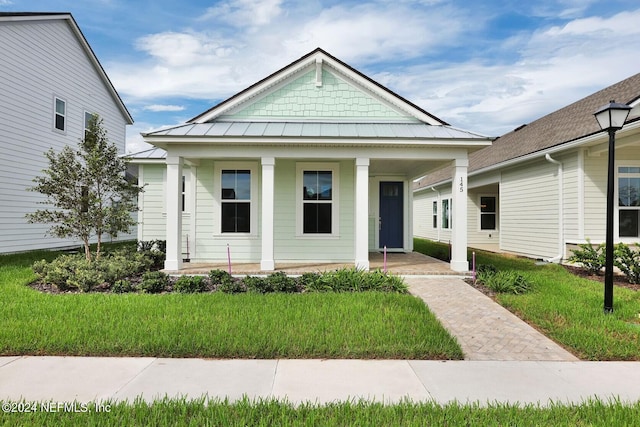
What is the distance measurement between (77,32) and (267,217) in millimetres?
14100

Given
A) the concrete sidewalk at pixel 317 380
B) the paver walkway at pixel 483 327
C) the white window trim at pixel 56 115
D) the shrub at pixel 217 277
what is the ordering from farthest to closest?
1. the white window trim at pixel 56 115
2. the shrub at pixel 217 277
3. the paver walkway at pixel 483 327
4. the concrete sidewalk at pixel 317 380

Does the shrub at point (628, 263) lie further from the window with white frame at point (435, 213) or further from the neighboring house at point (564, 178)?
the window with white frame at point (435, 213)

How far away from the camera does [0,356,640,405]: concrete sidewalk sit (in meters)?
3.31

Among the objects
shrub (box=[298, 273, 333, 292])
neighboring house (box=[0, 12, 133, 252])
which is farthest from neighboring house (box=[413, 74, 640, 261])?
neighboring house (box=[0, 12, 133, 252])

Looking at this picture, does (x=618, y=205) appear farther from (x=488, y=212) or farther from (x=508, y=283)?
(x=488, y=212)

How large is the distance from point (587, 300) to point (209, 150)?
861 centimetres

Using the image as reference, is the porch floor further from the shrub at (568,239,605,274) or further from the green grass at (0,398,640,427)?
the green grass at (0,398,640,427)

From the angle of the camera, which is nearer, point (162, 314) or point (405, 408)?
point (405, 408)

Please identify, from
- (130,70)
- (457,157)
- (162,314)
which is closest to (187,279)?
(162,314)

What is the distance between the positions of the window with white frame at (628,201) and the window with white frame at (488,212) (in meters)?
7.73

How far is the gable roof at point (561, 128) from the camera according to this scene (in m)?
10.3

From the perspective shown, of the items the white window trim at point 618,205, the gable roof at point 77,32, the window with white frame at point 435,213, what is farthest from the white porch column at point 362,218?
the window with white frame at point 435,213

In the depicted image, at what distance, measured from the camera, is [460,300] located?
22.3 feet

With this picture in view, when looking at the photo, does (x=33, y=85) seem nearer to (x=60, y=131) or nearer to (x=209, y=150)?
(x=60, y=131)
